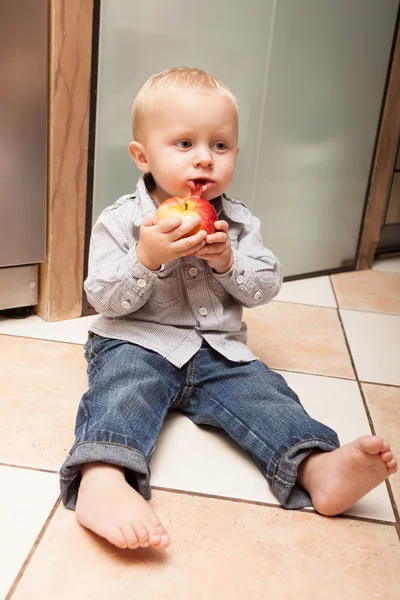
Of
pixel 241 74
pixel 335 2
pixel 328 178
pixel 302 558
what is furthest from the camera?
pixel 328 178

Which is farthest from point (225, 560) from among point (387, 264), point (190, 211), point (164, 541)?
point (387, 264)

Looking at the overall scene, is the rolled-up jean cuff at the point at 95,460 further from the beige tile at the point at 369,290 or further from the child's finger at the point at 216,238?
the beige tile at the point at 369,290

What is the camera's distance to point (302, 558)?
2.50 feet

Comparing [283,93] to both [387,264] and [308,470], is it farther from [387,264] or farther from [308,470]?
[308,470]

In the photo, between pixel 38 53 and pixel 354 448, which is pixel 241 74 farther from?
pixel 354 448

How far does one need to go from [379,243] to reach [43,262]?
3.78 feet

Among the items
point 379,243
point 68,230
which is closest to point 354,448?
point 68,230

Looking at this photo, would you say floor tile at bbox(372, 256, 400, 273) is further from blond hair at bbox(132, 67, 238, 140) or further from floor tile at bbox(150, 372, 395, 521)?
blond hair at bbox(132, 67, 238, 140)

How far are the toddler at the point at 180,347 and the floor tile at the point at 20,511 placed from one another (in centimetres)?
4

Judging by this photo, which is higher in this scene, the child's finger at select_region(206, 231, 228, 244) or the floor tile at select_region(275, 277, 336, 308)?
the child's finger at select_region(206, 231, 228, 244)

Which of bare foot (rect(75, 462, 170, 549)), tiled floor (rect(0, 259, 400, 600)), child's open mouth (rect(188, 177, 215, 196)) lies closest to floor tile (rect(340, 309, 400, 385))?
tiled floor (rect(0, 259, 400, 600))

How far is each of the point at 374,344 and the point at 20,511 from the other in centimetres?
87

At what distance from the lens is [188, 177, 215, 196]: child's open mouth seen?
960mm

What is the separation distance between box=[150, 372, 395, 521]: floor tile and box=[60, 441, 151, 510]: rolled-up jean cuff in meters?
0.07
